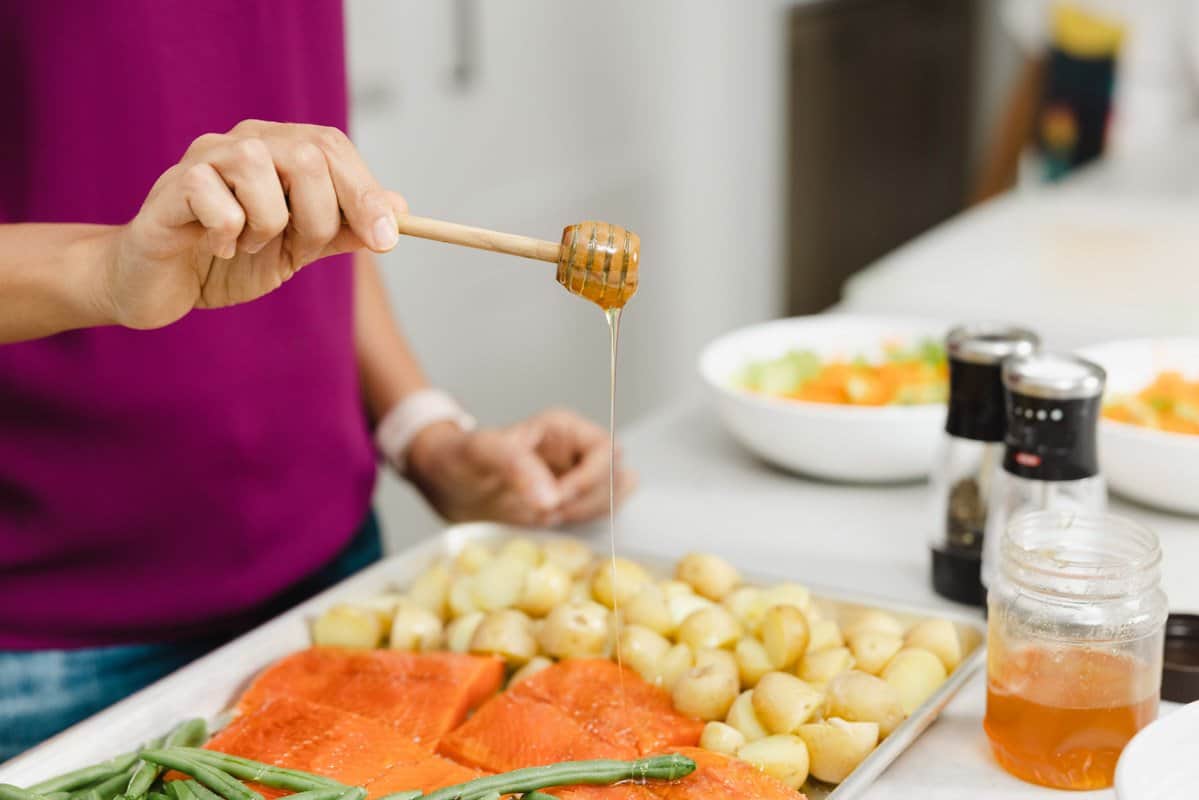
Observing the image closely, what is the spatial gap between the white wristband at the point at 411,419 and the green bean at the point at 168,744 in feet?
2.13

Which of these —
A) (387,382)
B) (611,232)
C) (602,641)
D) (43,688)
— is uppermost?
(611,232)

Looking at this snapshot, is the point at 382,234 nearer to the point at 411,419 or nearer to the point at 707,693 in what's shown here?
the point at 707,693

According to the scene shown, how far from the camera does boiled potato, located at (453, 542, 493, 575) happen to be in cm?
146

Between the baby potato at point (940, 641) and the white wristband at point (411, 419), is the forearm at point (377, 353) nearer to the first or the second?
the white wristband at point (411, 419)

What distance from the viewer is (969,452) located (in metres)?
1.37

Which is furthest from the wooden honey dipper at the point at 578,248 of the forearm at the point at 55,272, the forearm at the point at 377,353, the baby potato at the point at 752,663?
the forearm at the point at 377,353

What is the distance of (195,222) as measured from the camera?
101cm

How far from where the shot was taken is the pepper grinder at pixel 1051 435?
121cm

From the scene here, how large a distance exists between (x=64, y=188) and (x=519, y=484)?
59 centimetres

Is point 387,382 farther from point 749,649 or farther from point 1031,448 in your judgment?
point 1031,448

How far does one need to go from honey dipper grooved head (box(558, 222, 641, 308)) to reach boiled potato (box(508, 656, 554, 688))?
372mm

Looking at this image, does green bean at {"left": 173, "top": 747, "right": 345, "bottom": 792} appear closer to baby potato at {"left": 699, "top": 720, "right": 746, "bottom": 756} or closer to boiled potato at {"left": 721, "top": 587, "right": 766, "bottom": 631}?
baby potato at {"left": 699, "top": 720, "right": 746, "bottom": 756}

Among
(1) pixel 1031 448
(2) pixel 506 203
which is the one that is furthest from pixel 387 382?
(2) pixel 506 203

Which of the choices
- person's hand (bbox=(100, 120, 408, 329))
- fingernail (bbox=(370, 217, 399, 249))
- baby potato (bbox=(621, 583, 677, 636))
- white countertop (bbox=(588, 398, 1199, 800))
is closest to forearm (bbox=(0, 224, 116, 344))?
person's hand (bbox=(100, 120, 408, 329))
